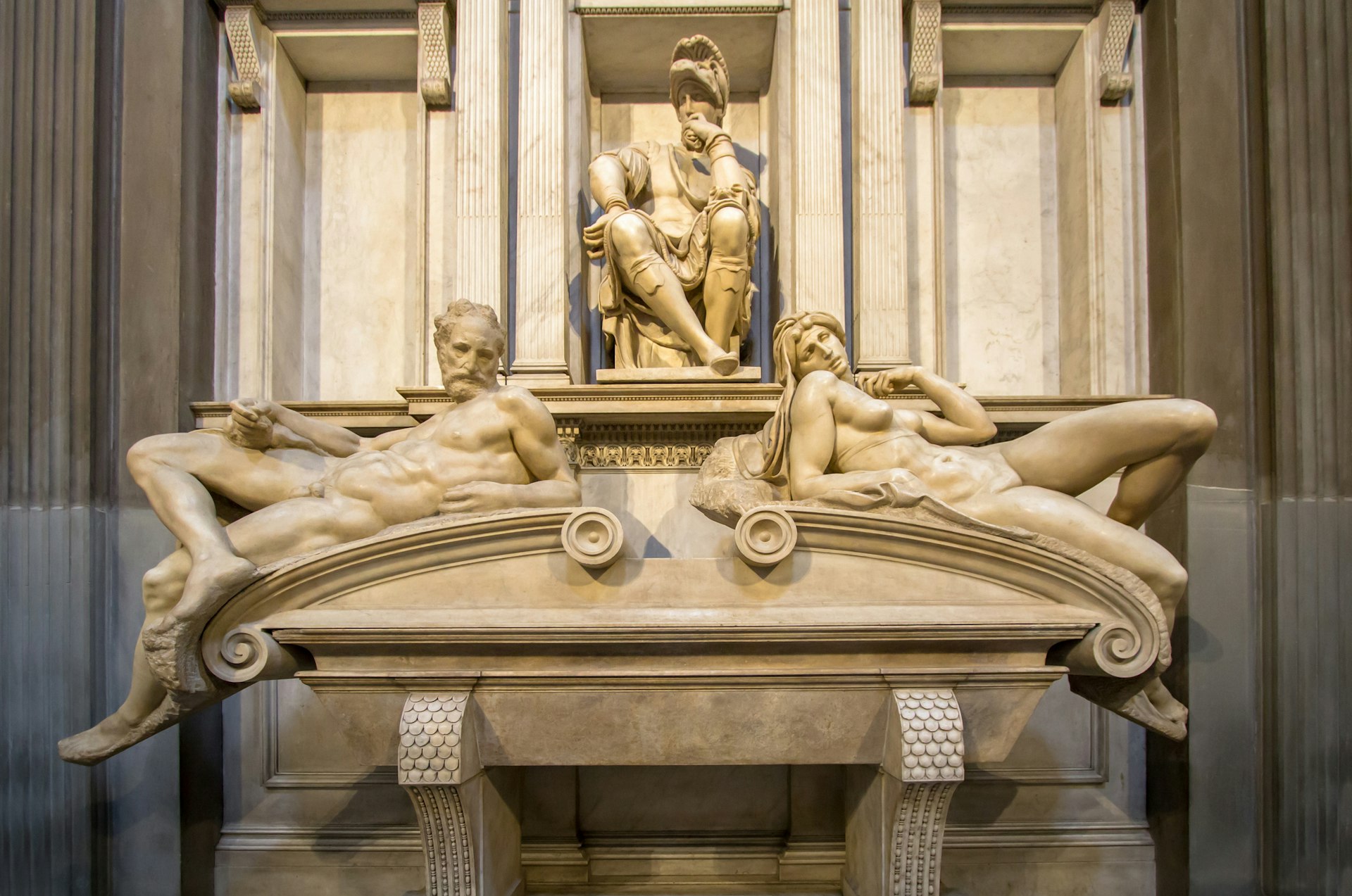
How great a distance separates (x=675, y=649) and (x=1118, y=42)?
4.68 meters

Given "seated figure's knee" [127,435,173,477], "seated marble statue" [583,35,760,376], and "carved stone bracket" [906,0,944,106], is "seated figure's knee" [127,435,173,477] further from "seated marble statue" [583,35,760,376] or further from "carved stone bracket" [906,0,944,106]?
"carved stone bracket" [906,0,944,106]

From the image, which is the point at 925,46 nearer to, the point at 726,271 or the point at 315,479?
the point at 726,271

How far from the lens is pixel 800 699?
10.9ft

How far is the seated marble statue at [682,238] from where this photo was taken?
4973 mm

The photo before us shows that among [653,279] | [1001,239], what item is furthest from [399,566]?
[1001,239]

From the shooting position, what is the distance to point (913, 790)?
3.25 meters

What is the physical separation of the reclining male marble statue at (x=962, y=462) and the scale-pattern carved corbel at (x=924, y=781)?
71 cm

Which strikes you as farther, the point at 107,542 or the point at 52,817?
the point at 107,542

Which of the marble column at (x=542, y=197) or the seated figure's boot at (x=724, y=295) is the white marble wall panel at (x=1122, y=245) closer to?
the seated figure's boot at (x=724, y=295)

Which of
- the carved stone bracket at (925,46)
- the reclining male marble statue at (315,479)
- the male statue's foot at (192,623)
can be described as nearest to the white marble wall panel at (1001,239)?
the carved stone bracket at (925,46)

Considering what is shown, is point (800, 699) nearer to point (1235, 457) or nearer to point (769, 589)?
point (769, 589)

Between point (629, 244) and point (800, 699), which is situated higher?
point (629, 244)

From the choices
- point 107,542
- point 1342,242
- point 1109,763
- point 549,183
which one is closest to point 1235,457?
point 1342,242

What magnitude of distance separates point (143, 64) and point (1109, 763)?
6.39 metres
